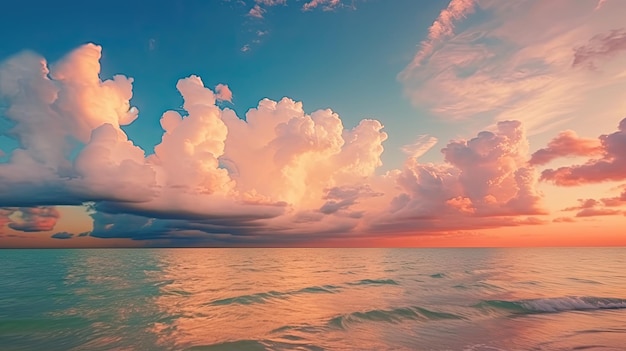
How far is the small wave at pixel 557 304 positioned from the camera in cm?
2729

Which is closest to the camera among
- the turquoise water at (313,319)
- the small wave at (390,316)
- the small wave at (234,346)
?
the small wave at (234,346)

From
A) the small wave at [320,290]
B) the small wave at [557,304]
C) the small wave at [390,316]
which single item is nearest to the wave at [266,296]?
the small wave at [320,290]

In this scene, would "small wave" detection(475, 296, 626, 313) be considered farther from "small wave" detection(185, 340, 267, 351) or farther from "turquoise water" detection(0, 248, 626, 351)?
"small wave" detection(185, 340, 267, 351)

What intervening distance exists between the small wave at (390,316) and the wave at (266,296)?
33.2 feet

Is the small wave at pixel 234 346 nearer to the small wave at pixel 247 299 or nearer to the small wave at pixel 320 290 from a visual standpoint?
the small wave at pixel 247 299

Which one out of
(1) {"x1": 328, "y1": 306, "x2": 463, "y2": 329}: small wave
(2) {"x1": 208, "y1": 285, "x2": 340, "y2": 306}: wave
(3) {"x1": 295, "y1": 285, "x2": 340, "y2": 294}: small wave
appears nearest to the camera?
(1) {"x1": 328, "y1": 306, "x2": 463, "y2": 329}: small wave

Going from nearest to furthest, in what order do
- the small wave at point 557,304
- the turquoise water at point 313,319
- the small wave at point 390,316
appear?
the turquoise water at point 313,319, the small wave at point 390,316, the small wave at point 557,304

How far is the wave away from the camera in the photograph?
30688 mm

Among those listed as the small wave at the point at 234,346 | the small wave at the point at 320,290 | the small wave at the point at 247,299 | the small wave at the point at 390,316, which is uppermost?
the small wave at the point at 234,346

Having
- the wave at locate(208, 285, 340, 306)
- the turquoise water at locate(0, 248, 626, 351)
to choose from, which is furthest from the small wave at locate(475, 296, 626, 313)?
the wave at locate(208, 285, 340, 306)

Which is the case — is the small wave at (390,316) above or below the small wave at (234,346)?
below

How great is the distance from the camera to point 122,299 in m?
32.1

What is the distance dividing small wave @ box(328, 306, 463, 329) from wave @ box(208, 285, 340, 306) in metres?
10.1

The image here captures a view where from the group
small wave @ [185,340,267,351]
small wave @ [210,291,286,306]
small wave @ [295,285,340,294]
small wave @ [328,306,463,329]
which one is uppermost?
small wave @ [185,340,267,351]
